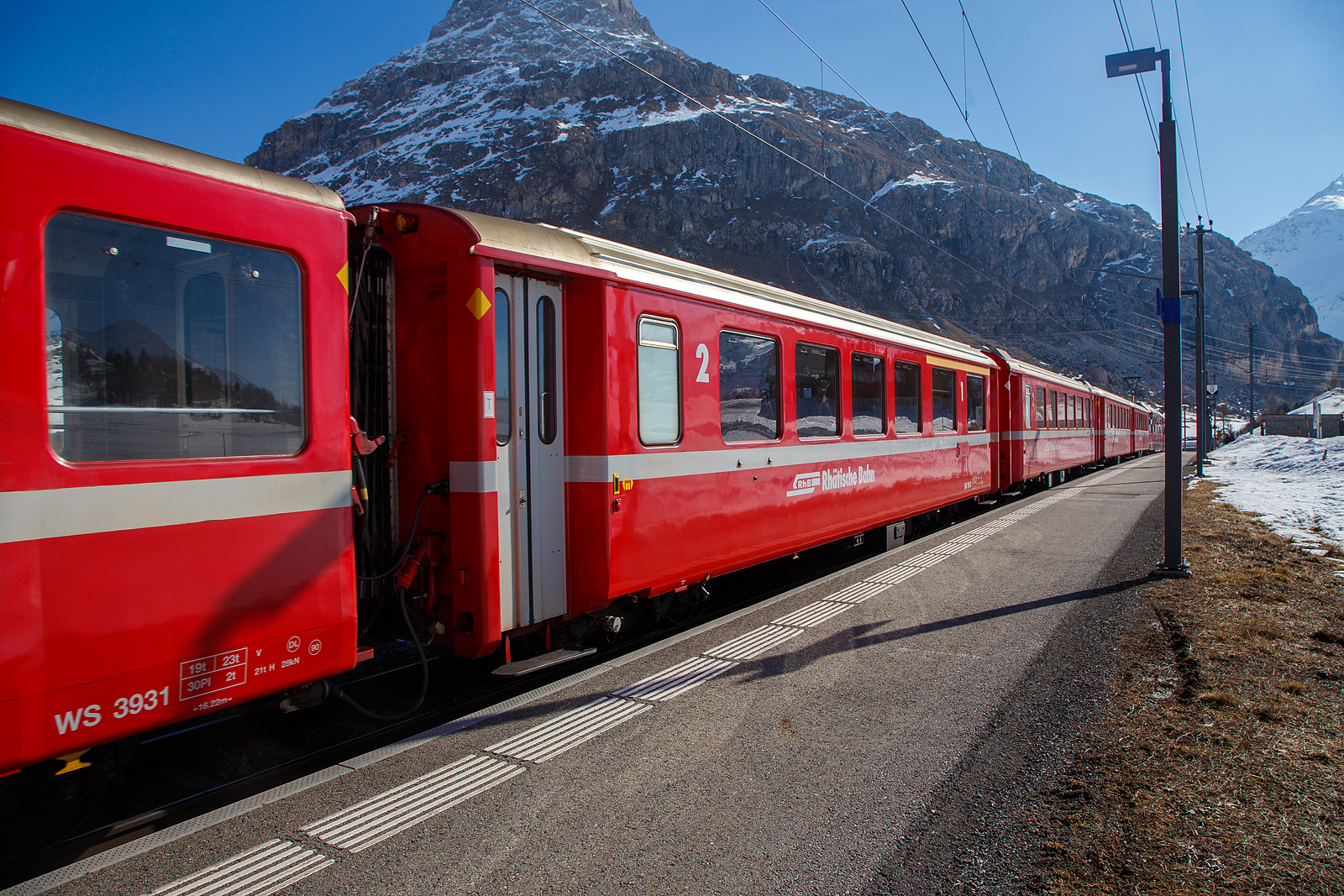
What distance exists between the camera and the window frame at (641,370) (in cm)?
548

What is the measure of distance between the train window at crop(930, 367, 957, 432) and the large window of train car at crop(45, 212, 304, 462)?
364 inches

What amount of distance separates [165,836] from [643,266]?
4425 mm

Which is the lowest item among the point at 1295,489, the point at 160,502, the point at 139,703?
the point at 1295,489

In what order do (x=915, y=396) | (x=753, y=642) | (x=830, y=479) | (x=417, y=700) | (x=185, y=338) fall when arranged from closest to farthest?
Result: (x=185, y=338) → (x=417, y=700) → (x=753, y=642) → (x=830, y=479) → (x=915, y=396)

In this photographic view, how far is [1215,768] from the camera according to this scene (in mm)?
3621

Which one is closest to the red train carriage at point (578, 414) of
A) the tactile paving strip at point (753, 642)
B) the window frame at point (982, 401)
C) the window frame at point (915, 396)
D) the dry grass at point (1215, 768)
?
the tactile paving strip at point (753, 642)

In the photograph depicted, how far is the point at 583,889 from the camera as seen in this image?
2.86 meters

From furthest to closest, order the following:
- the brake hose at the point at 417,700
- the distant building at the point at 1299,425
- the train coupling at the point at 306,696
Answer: the distant building at the point at 1299,425 < the brake hose at the point at 417,700 < the train coupling at the point at 306,696

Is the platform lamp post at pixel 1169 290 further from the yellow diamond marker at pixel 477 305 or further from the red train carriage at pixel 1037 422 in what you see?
the yellow diamond marker at pixel 477 305

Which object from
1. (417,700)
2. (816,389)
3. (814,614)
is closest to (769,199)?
(816,389)

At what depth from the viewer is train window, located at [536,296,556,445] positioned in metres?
5.01

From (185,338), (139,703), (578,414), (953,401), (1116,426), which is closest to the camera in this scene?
(139,703)

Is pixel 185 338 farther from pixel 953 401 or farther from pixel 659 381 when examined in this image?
pixel 953 401

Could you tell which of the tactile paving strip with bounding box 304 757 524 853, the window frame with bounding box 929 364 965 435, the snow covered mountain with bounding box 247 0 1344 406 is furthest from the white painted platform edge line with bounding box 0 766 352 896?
the snow covered mountain with bounding box 247 0 1344 406
